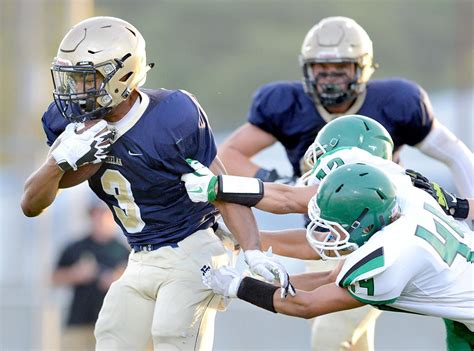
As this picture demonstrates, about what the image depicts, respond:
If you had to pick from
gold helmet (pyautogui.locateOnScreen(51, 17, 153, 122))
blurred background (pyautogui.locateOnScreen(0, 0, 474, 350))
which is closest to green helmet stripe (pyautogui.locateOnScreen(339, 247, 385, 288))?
gold helmet (pyautogui.locateOnScreen(51, 17, 153, 122))

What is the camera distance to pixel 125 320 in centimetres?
496

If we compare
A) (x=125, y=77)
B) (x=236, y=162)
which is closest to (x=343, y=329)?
(x=236, y=162)

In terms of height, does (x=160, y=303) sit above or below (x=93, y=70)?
below

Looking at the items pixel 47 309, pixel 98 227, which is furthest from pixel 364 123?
pixel 47 309

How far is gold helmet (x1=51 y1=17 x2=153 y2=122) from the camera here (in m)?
4.79

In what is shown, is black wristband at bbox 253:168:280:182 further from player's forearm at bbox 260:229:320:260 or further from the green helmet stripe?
the green helmet stripe

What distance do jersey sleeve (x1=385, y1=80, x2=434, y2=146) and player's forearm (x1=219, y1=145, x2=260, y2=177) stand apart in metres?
0.80

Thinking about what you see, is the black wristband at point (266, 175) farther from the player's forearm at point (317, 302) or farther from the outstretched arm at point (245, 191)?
the player's forearm at point (317, 302)

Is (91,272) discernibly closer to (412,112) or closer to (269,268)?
(412,112)

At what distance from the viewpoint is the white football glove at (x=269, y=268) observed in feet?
15.2

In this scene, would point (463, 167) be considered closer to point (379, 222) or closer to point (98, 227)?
point (379, 222)

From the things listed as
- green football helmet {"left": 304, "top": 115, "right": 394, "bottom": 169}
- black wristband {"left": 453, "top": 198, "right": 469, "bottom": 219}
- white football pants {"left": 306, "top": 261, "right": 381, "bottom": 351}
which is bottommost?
white football pants {"left": 306, "top": 261, "right": 381, "bottom": 351}

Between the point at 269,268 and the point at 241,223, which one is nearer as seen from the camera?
the point at 269,268

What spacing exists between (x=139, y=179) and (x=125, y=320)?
0.57 m
